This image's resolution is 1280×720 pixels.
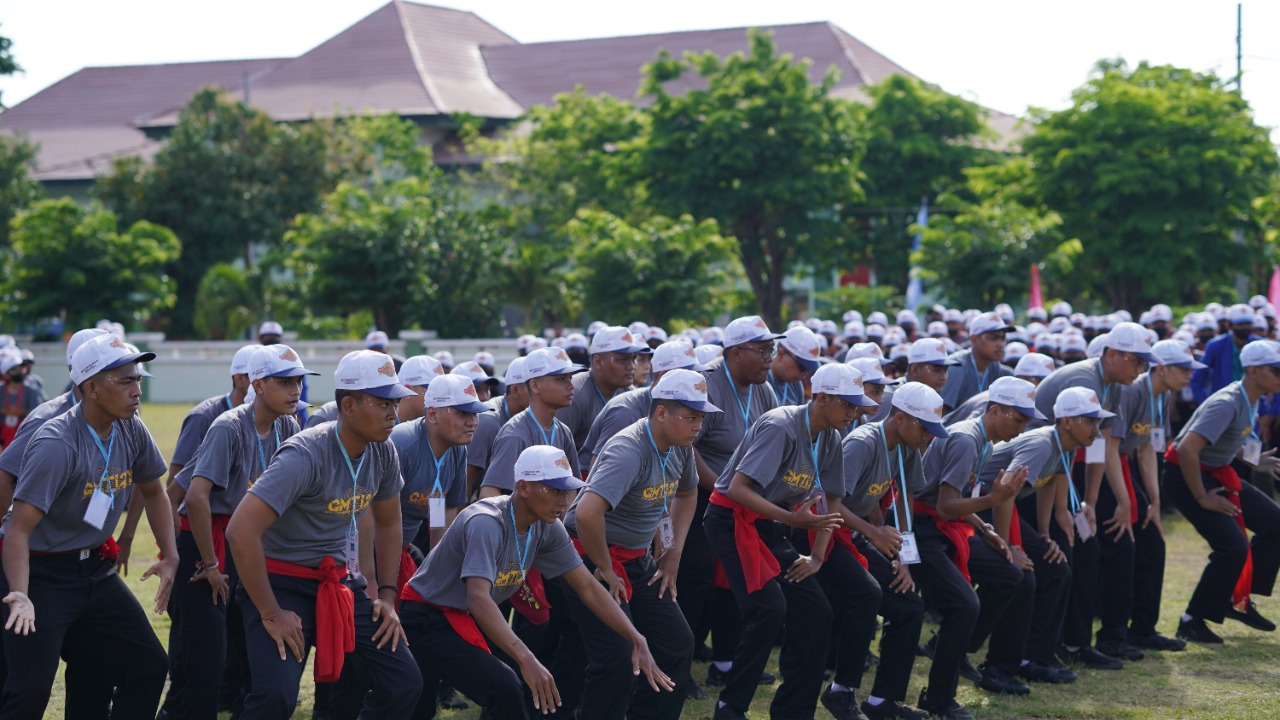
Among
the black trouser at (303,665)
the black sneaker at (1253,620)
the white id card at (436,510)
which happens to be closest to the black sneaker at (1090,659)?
the black sneaker at (1253,620)

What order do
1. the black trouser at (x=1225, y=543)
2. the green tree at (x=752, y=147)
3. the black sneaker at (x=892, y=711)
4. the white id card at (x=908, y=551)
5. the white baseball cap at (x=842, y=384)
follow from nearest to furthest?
the white baseball cap at (x=842, y=384)
the white id card at (x=908, y=551)
the black sneaker at (x=892, y=711)
the black trouser at (x=1225, y=543)
the green tree at (x=752, y=147)

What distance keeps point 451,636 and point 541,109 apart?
3631cm

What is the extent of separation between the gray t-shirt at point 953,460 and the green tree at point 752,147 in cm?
2424

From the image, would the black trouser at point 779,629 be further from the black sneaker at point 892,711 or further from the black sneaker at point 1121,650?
the black sneaker at point 1121,650

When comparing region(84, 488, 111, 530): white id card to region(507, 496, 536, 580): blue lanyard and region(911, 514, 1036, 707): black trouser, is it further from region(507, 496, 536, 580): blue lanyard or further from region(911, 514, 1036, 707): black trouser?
region(911, 514, 1036, 707): black trouser

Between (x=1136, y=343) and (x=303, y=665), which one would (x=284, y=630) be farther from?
(x=1136, y=343)

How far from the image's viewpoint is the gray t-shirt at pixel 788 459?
7.14 m

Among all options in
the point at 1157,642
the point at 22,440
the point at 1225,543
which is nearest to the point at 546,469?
the point at 22,440

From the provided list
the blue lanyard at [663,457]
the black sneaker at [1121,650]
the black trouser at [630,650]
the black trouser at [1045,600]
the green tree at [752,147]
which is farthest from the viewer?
the green tree at [752,147]

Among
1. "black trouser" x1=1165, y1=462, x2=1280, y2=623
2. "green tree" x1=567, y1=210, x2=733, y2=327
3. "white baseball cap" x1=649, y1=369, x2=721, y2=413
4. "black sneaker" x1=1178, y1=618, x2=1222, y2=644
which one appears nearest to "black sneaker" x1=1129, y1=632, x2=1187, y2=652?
"black sneaker" x1=1178, y1=618, x2=1222, y2=644

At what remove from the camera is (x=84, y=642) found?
6.09m

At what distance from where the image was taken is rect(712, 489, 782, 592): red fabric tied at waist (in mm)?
7172

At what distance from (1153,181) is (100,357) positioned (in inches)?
1095

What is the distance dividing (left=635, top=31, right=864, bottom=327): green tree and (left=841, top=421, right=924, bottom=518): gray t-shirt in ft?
81.1
